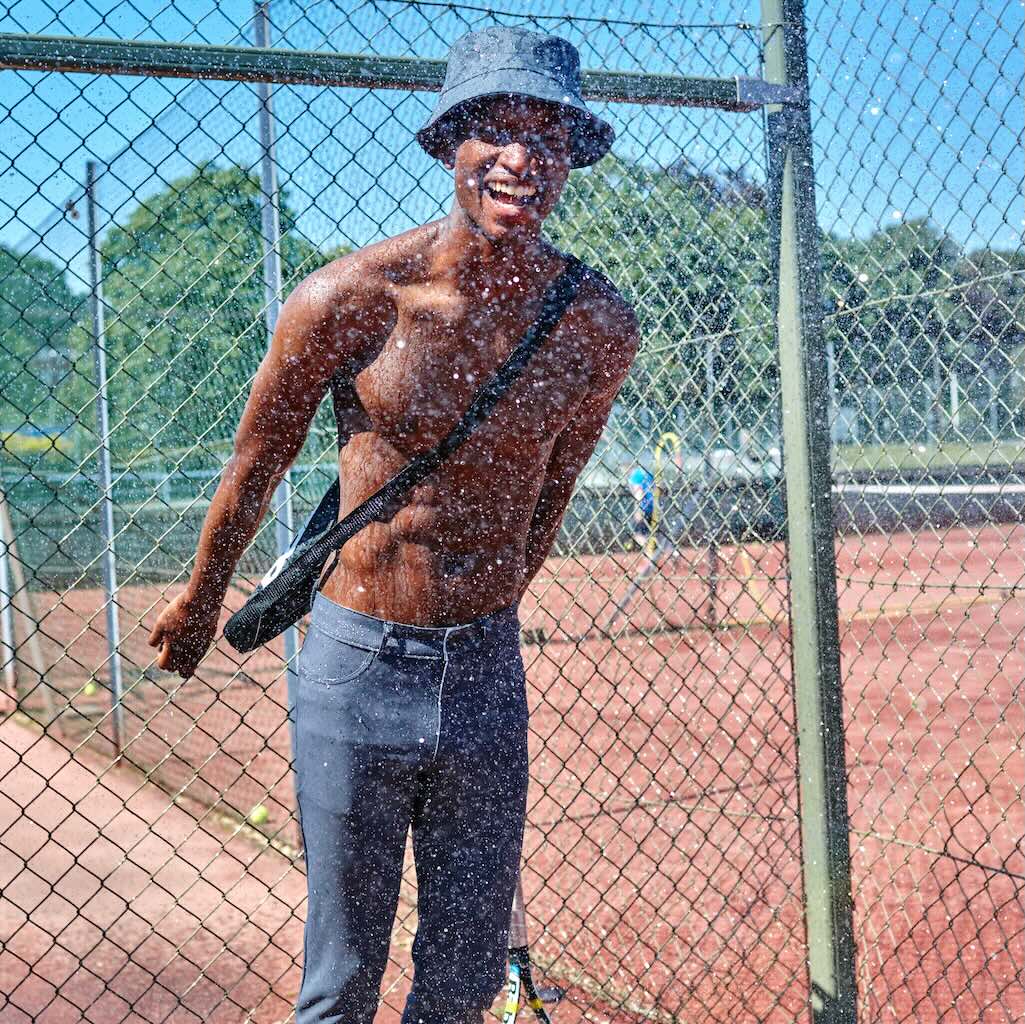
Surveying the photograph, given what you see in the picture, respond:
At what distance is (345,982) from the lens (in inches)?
82.9

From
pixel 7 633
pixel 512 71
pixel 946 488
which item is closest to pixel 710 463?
pixel 946 488

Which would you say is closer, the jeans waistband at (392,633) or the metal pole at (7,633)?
the jeans waistband at (392,633)

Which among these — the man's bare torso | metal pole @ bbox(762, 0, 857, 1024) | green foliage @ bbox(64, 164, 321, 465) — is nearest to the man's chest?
the man's bare torso

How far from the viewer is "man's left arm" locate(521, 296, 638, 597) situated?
2.30 meters

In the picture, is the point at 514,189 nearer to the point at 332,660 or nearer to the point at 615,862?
the point at 332,660

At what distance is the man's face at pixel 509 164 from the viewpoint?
2.05 metres

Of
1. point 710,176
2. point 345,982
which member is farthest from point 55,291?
point 345,982

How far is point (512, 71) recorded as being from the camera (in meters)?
2.03

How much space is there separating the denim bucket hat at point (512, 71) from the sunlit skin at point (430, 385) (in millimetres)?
44

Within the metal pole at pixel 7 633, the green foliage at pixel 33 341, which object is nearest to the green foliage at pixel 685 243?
the green foliage at pixel 33 341

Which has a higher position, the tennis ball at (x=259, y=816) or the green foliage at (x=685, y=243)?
the green foliage at (x=685, y=243)

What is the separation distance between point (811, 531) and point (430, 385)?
1.38m

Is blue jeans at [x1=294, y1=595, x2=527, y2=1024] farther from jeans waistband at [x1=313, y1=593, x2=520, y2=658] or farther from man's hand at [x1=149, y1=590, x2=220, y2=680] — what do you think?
man's hand at [x1=149, y1=590, x2=220, y2=680]

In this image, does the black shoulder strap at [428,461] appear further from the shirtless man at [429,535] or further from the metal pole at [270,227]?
the metal pole at [270,227]
